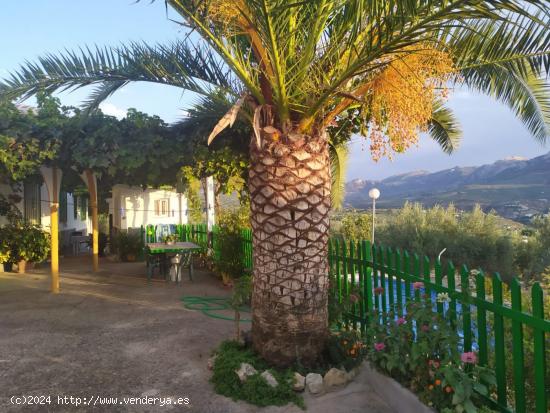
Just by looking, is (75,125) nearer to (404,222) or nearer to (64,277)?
(64,277)

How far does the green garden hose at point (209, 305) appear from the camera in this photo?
6891 mm

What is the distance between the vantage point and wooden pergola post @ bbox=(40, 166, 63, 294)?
8797 mm

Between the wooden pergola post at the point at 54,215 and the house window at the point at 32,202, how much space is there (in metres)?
4.37

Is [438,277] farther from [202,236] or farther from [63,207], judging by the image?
[63,207]

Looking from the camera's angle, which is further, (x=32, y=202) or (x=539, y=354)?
(x=32, y=202)

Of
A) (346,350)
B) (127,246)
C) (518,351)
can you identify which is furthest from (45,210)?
(518,351)

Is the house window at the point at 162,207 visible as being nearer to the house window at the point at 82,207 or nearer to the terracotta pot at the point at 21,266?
the house window at the point at 82,207

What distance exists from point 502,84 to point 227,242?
6.03 meters

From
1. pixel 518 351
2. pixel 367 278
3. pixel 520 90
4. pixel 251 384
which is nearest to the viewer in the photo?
pixel 518 351

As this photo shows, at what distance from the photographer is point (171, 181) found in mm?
9508

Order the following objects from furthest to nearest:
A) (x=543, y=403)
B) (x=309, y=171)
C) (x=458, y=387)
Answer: (x=309, y=171) < (x=458, y=387) < (x=543, y=403)

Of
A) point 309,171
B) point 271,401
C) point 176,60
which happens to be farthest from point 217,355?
point 176,60

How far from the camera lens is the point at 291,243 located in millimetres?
4105

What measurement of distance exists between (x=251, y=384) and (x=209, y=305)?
3916 millimetres
